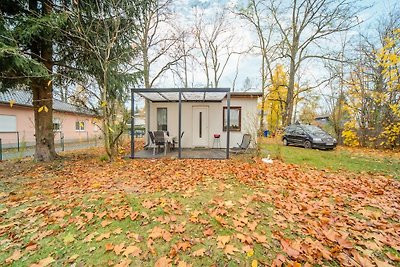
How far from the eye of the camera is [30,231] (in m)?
2.96

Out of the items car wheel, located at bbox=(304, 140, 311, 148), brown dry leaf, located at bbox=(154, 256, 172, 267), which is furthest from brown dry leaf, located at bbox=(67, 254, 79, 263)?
car wheel, located at bbox=(304, 140, 311, 148)

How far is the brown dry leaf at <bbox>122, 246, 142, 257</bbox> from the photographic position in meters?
2.41

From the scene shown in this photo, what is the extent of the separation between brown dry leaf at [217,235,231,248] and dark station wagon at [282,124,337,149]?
1116 cm

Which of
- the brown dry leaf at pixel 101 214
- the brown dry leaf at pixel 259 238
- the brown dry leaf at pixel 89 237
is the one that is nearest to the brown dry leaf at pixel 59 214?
the brown dry leaf at pixel 101 214

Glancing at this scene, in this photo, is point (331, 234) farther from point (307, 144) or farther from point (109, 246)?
point (307, 144)

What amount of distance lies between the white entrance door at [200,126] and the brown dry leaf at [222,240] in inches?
349

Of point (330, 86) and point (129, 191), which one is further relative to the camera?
point (330, 86)

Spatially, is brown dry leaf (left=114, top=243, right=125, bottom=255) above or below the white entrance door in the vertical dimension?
below

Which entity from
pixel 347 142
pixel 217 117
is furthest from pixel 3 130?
pixel 347 142

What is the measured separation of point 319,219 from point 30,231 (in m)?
4.49

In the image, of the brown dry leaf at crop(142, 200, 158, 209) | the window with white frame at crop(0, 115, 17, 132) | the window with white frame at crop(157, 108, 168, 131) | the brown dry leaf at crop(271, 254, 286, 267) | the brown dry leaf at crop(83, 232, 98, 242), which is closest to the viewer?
the brown dry leaf at crop(271, 254, 286, 267)

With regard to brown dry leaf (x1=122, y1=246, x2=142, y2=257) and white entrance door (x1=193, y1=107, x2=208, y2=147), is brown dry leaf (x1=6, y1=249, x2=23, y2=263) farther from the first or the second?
white entrance door (x1=193, y1=107, x2=208, y2=147)

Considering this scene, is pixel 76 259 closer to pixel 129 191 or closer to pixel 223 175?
pixel 129 191

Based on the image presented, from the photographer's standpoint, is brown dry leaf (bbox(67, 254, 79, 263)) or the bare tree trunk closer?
brown dry leaf (bbox(67, 254, 79, 263))
